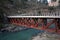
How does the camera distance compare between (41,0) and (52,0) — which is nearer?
(52,0)

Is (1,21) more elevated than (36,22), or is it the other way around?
(36,22)

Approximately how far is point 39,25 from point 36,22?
0.70 m

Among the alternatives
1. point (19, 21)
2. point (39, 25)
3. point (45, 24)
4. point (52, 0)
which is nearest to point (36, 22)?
point (39, 25)

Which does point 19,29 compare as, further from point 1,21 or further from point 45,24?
point 45,24

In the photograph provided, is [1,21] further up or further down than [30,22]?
further down

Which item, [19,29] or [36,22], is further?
[19,29]

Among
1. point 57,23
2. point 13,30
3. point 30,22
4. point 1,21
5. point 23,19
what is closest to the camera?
point 57,23

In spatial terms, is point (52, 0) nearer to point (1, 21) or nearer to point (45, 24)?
point (1, 21)

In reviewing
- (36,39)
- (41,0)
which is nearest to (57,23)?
(36,39)

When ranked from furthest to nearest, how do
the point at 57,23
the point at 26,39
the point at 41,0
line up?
the point at 41,0 < the point at 26,39 < the point at 57,23

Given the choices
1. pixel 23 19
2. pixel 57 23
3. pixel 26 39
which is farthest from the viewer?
pixel 26 39

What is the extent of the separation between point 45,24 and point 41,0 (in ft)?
341

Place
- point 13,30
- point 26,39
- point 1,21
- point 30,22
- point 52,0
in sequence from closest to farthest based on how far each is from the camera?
point 30,22 < point 26,39 < point 13,30 < point 1,21 < point 52,0

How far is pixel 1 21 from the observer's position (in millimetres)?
39188
